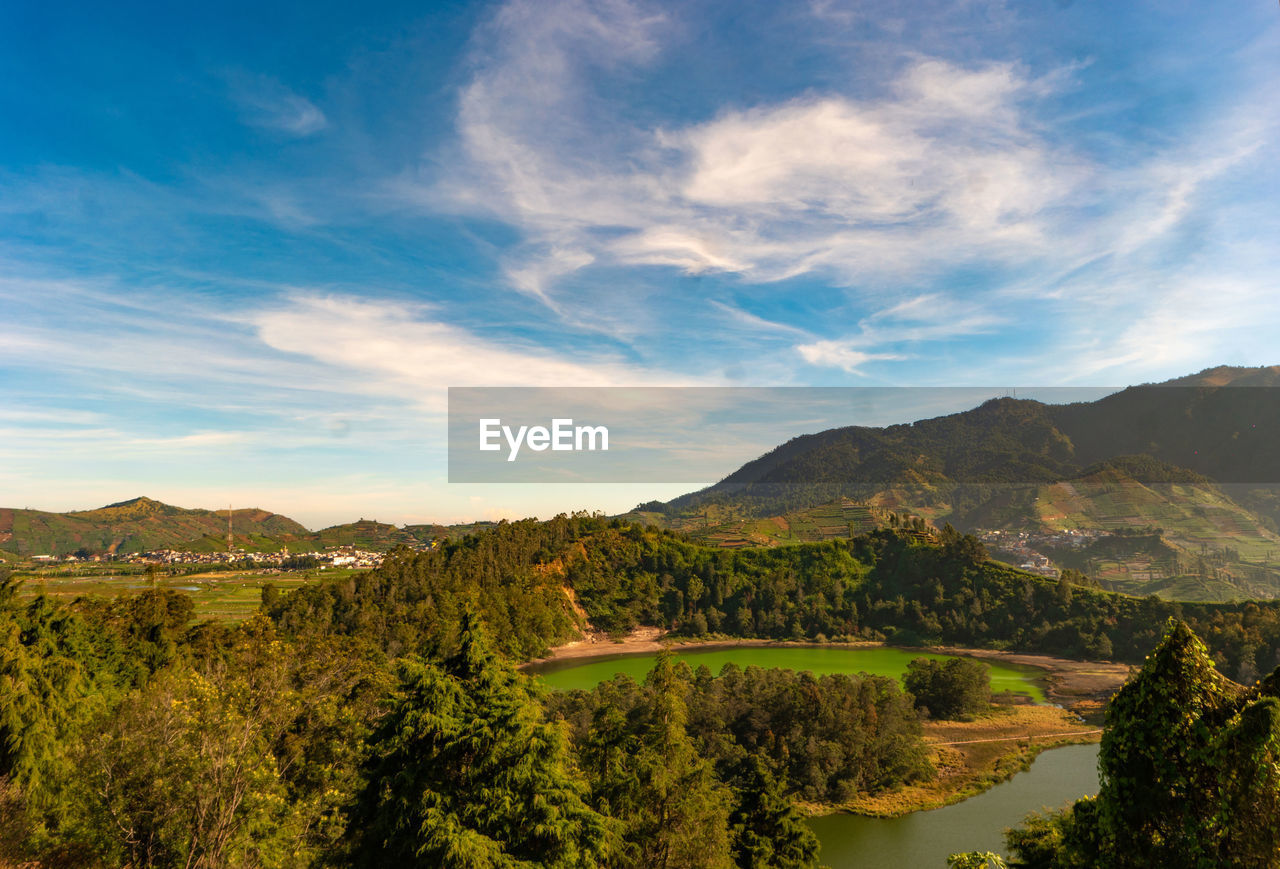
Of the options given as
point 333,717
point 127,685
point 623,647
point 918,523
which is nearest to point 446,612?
point 623,647

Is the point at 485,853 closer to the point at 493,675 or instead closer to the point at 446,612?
the point at 493,675

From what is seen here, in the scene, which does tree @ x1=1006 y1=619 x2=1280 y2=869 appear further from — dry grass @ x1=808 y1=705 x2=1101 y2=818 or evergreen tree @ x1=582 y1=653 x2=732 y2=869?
dry grass @ x1=808 y1=705 x2=1101 y2=818

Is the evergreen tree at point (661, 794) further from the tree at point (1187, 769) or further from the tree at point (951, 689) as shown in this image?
the tree at point (951, 689)

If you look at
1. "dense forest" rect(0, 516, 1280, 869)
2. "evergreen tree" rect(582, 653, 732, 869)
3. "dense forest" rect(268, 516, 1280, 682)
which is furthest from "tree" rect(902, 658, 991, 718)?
"evergreen tree" rect(582, 653, 732, 869)

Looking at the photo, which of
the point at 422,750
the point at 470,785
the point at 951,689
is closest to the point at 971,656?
the point at 951,689

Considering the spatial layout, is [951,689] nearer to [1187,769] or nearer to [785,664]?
[785,664]

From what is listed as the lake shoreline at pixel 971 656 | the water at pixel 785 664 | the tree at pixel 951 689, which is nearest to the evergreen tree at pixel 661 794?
the lake shoreline at pixel 971 656
